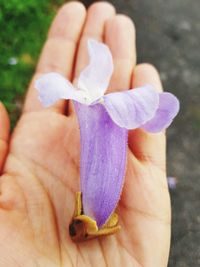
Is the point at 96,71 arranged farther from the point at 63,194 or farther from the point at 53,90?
the point at 63,194

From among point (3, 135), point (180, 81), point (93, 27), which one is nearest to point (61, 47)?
point (93, 27)

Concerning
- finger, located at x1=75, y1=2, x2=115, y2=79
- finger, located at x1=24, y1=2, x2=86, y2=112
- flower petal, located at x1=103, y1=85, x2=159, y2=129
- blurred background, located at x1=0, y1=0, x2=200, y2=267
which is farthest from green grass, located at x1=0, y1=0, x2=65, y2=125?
flower petal, located at x1=103, y1=85, x2=159, y2=129

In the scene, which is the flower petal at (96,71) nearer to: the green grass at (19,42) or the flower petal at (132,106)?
the flower petal at (132,106)

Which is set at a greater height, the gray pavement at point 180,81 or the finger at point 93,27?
the finger at point 93,27

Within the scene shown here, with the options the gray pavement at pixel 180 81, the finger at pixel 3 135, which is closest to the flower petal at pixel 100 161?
the finger at pixel 3 135

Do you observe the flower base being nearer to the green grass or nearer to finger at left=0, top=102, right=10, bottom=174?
finger at left=0, top=102, right=10, bottom=174
